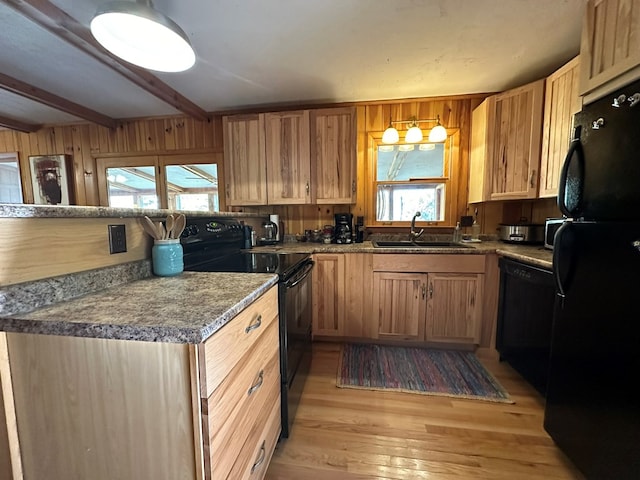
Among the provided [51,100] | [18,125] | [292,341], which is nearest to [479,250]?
[292,341]

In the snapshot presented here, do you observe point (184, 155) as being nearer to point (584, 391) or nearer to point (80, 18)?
point (80, 18)

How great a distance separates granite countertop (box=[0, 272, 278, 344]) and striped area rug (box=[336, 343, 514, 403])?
4.49 feet

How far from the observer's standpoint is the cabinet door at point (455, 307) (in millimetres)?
2252

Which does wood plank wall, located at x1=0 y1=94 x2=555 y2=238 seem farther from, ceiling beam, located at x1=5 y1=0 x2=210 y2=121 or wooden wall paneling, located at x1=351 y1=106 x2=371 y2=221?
ceiling beam, located at x1=5 y1=0 x2=210 y2=121

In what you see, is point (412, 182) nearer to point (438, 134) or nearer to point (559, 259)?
point (438, 134)

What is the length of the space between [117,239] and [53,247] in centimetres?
24

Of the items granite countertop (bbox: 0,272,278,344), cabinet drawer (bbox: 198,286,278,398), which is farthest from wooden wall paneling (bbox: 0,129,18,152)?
cabinet drawer (bbox: 198,286,278,398)

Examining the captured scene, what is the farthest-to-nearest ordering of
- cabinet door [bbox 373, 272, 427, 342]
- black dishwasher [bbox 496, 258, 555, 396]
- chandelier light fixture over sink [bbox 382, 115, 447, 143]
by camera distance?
chandelier light fixture over sink [bbox 382, 115, 447, 143] < cabinet door [bbox 373, 272, 427, 342] < black dishwasher [bbox 496, 258, 555, 396]

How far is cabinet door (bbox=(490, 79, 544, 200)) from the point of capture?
7.09 feet

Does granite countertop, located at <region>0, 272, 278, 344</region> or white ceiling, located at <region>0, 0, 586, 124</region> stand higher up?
white ceiling, located at <region>0, 0, 586, 124</region>

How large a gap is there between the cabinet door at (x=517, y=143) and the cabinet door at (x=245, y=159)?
7.18 ft

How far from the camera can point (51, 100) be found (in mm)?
2719

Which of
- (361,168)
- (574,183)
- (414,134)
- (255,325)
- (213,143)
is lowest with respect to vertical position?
(255,325)

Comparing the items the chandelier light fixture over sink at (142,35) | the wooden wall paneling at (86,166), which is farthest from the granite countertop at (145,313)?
the wooden wall paneling at (86,166)
